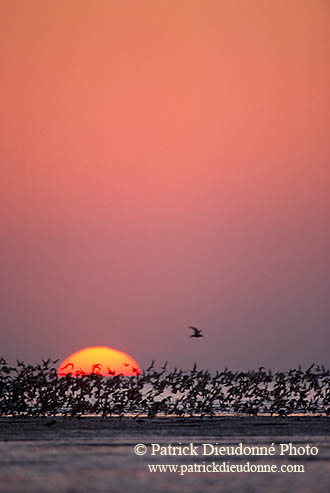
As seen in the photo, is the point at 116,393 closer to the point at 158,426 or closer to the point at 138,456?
the point at 158,426

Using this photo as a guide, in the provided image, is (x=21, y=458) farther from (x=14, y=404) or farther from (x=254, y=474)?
(x=14, y=404)

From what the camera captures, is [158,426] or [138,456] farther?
[158,426]

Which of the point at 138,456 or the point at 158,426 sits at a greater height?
the point at 158,426

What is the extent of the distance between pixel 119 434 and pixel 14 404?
1192cm

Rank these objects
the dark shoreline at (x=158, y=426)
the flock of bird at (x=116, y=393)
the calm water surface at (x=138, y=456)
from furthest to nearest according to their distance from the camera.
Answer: the flock of bird at (x=116, y=393)
the dark shoreline at (x=158, y=426)
the calm water surface at (x=138, y=456)

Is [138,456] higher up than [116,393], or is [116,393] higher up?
[116,393]

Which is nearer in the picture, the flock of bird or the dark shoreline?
the dark shoreline

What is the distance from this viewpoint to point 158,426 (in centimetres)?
4962

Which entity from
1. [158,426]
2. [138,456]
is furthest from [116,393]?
[138,456]

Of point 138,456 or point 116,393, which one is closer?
point 138,456

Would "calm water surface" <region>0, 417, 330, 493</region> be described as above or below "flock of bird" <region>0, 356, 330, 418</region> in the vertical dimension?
below

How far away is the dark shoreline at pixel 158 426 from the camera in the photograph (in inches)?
1730

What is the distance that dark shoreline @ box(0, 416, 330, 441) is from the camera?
43938 millimetres

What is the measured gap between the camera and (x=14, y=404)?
54.6 m
